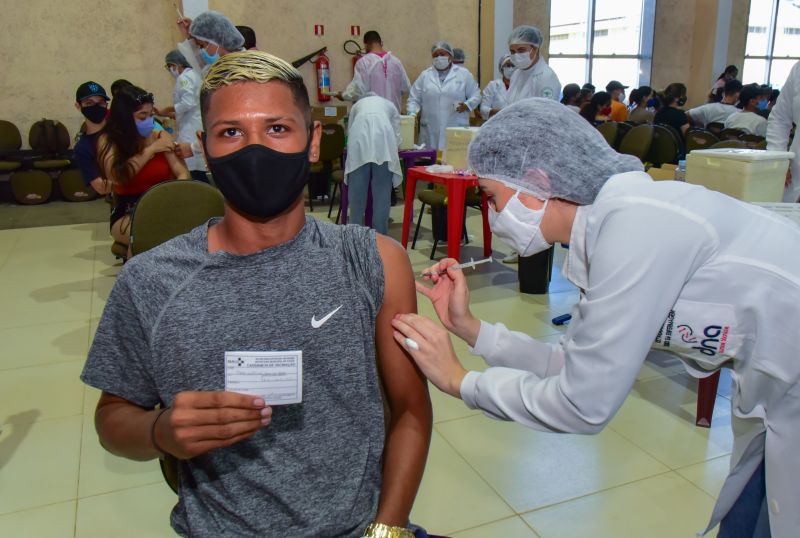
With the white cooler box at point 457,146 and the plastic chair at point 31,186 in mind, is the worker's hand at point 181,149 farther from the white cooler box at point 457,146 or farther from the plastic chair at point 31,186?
the plastic chair at point 31,186

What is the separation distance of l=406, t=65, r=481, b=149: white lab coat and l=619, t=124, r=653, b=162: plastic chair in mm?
1966

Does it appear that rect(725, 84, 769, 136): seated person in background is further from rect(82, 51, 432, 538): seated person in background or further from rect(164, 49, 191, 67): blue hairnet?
rect(82, 51, 432, 538): seated person in background

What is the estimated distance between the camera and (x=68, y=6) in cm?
692

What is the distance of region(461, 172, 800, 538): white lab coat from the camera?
0.87 metres

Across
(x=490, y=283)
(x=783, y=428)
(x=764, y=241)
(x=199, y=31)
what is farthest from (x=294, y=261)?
(x=199, y=31)

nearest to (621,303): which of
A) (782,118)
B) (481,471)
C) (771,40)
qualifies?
(481,471)

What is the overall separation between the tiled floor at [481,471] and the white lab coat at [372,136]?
6.64 feet

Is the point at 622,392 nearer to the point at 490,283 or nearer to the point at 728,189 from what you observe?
the point at 728,189

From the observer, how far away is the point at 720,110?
6684mm

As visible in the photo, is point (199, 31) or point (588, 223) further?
point (199, 31)

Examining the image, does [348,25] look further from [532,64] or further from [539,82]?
[539,82]

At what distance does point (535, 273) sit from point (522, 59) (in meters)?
1.87

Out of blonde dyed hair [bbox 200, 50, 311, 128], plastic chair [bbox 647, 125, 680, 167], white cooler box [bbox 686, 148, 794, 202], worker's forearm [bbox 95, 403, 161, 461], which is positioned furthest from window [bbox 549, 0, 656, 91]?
worker's forearm [bbox 95, 403, 161, 461]

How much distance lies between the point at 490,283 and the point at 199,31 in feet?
8.06
